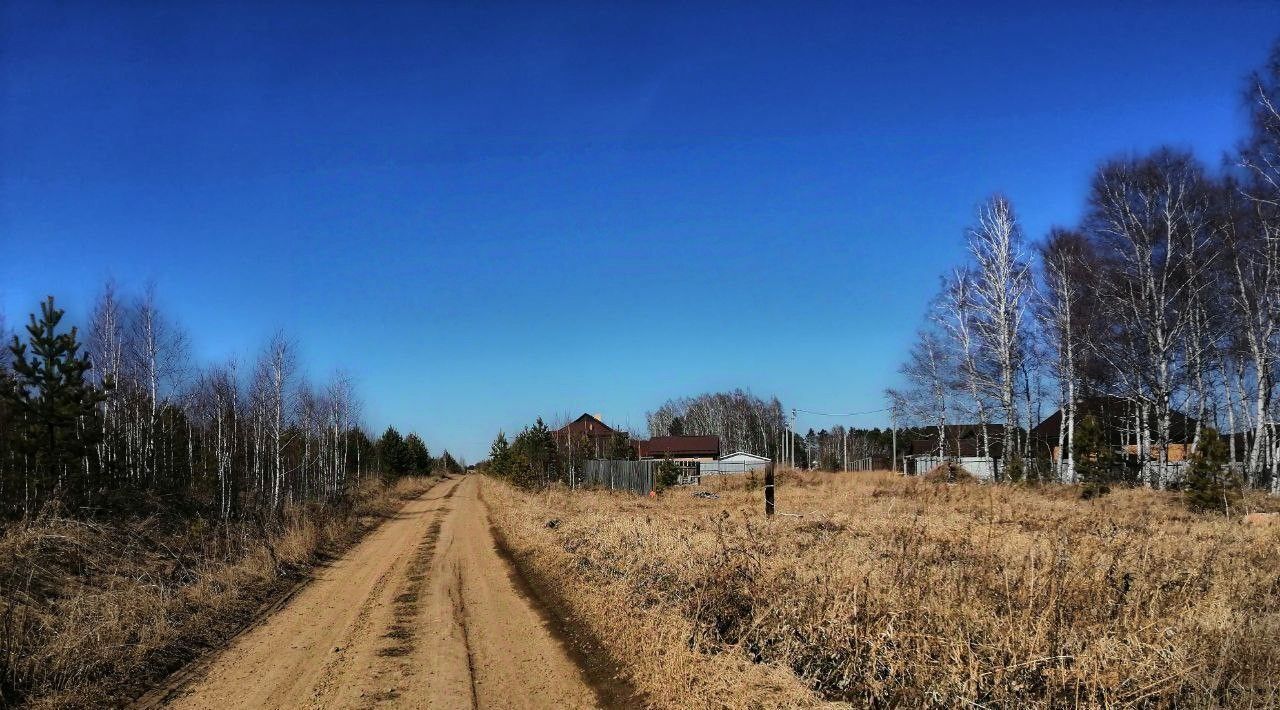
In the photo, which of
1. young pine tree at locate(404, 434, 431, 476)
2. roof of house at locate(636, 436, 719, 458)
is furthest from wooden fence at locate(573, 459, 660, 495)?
roof of house at locate(636, 436, 719, 458)

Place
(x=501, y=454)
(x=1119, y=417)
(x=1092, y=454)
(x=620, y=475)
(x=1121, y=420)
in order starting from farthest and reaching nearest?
(x=501, y=454) < (x=620, y=475) < (x=1121, y=420) < (x=1119, y=417) < (x=1092, y=454)

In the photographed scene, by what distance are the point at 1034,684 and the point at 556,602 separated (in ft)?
21.2

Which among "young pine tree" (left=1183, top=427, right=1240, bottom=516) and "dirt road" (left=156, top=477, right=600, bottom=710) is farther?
"young pine tree" (left=1183, top=427, right=1240, bottom=516)

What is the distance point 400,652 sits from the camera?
7227 mm

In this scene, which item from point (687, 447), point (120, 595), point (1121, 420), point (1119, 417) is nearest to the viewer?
point (120, 595)

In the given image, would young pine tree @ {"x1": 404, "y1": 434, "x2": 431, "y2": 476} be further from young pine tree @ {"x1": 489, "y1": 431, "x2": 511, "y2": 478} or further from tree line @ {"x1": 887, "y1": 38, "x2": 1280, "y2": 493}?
tree line @ {"x1": 887, "y1": 38, "x2": 1280, "y2": 493}

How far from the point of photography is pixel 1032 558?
595 centimetres

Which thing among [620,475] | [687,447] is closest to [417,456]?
[687,447]

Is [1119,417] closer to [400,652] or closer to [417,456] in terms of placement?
[400,652]

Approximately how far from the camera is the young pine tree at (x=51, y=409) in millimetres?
13578

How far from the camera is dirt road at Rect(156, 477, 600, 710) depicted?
589cm

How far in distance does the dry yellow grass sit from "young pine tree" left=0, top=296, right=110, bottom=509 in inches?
77.7

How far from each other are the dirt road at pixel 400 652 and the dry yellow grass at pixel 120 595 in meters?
0.62

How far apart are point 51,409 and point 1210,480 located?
2580 cm
